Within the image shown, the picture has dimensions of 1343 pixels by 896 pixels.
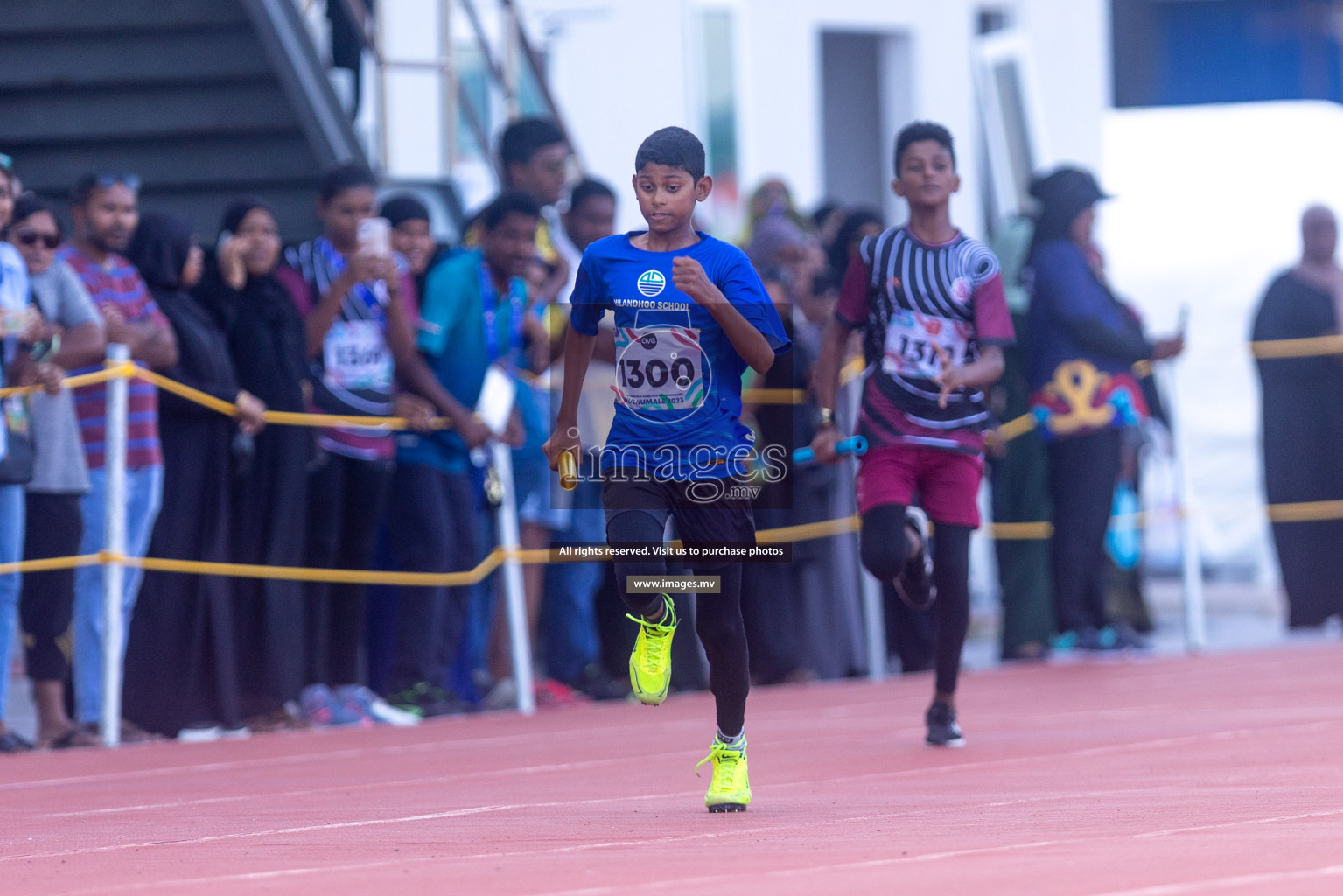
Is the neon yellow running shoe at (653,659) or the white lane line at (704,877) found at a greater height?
the neon yellow running shoe at (653,659)

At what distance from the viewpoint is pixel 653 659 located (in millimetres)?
6109

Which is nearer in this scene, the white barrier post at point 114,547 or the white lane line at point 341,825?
the white lane line at point 341,825

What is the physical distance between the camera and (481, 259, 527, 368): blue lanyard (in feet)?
35.2

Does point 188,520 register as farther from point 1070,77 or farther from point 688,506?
point 1070,77

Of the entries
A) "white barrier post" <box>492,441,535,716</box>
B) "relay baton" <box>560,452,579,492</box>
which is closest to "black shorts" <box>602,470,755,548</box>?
"relay baton" <box>560,452,579,492</box>

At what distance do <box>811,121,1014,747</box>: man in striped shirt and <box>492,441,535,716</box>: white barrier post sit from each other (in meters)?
3.03

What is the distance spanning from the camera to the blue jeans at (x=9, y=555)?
8.73 meters

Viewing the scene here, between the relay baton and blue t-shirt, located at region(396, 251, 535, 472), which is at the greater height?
blue t-shirt, located at region(396, 251, 535, 472)

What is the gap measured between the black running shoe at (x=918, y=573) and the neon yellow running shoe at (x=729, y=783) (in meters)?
2.12

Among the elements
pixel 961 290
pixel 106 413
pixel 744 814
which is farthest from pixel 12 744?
pixel 961 290

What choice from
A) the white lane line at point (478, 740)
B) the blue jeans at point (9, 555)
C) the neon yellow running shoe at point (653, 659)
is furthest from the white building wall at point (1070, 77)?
Result: the neon yellow running shoe at point (653, 659)

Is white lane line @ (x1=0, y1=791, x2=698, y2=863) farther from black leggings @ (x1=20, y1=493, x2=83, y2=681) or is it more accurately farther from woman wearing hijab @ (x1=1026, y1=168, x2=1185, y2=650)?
woman wearing hijab @ (x1=1026, y1=168, x2=1185, y2=650)

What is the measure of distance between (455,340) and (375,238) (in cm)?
90

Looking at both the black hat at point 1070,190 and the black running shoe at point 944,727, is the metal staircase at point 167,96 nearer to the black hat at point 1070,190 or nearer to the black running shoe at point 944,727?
the black hat at point 1070,190
